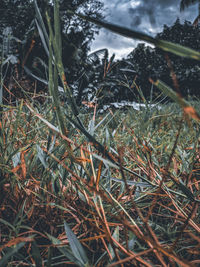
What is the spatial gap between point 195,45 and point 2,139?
1382 centimetres

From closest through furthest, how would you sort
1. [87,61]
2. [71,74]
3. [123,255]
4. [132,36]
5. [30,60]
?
[132,36]
[123,255]
[30,60]
[71,74]
[87,61]

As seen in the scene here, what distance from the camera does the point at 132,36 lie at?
0.48 ft

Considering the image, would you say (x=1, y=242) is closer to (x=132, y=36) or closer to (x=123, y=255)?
(x=123, y=255)

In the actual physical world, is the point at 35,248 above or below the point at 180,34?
below

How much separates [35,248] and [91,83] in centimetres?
378

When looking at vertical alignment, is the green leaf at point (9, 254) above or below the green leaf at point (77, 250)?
above

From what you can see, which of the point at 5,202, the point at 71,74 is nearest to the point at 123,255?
the point at 5,202

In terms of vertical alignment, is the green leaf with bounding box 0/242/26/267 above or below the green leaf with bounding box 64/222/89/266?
above

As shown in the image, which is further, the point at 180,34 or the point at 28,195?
the point at 180,34

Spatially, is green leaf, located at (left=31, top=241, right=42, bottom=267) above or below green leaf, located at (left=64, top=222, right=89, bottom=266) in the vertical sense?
above

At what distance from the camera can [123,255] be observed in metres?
0.26

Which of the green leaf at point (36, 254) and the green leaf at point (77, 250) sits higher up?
the green leaf at point (36, 254)

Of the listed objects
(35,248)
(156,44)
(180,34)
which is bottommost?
(35,248)

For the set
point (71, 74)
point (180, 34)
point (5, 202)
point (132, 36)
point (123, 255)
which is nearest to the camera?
point (132, 36)
